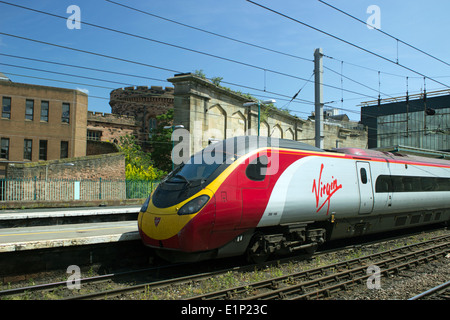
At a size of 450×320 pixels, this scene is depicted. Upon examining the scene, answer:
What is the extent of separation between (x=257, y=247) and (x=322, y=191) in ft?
7.63

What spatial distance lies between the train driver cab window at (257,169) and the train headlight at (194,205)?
1217 millimetres

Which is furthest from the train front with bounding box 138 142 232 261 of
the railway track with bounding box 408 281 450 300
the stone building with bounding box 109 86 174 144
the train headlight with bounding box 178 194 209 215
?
the stone building with bounding box 109 86 174 144

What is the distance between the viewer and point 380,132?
2298 inches

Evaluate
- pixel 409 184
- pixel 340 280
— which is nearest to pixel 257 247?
pixel 340 280

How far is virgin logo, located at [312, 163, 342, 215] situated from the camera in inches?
377

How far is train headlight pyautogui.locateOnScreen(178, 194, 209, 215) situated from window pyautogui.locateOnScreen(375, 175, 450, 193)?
253 inches

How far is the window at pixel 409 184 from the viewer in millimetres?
11922

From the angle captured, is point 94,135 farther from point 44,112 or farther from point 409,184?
point 409,184

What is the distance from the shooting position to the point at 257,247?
28.6 ft

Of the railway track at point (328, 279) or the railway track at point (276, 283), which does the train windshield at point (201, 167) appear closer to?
the railway track at point (276, 283)

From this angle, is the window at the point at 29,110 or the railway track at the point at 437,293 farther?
the window at the point at 29,110

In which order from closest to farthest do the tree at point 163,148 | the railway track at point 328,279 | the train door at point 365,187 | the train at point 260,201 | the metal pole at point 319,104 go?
the railway track at point 328,279 < the train at point 260,201 < the train door at point 365,187 < the metal pole at point 319,104 < the tree at point 163,148

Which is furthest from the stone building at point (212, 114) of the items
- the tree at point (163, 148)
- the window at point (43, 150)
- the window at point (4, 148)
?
the window at point (4, 148)

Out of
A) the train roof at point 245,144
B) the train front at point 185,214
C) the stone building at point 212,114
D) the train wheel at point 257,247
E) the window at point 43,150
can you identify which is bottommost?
the train wheel at point 257,247
